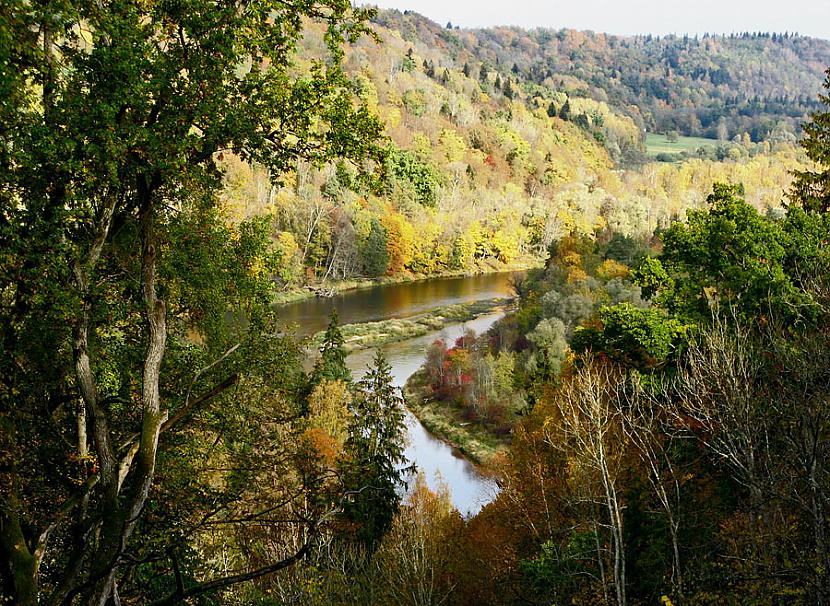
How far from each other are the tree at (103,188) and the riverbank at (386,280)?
1587 inches

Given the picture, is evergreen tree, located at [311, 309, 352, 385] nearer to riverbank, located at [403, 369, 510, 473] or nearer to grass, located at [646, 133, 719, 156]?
riverbank, located at [403, 369, 510, 473]

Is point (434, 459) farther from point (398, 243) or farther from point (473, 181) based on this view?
point (473, 181)

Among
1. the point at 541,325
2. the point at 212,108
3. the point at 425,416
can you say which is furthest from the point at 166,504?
the point at 425,416

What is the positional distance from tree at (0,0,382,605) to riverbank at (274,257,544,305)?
4031 cm

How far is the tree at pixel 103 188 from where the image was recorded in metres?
3.82

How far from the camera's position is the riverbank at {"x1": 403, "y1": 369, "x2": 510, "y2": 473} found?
2734 cm

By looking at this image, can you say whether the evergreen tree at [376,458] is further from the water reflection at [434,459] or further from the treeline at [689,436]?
the water reflection at [434,459]

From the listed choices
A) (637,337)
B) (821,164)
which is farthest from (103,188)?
(821,164)

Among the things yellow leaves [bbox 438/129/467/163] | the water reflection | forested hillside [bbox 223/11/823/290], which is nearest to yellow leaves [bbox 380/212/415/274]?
forested hillside [bbox 223/11/823/290]

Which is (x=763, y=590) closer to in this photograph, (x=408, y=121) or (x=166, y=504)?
(x=166, y=504)

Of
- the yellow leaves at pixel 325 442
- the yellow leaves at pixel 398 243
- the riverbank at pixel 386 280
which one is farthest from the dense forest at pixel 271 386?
the yellow leaves at pixel 398 243

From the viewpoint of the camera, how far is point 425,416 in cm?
3189

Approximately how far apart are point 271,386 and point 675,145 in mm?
202378

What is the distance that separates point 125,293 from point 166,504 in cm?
183
